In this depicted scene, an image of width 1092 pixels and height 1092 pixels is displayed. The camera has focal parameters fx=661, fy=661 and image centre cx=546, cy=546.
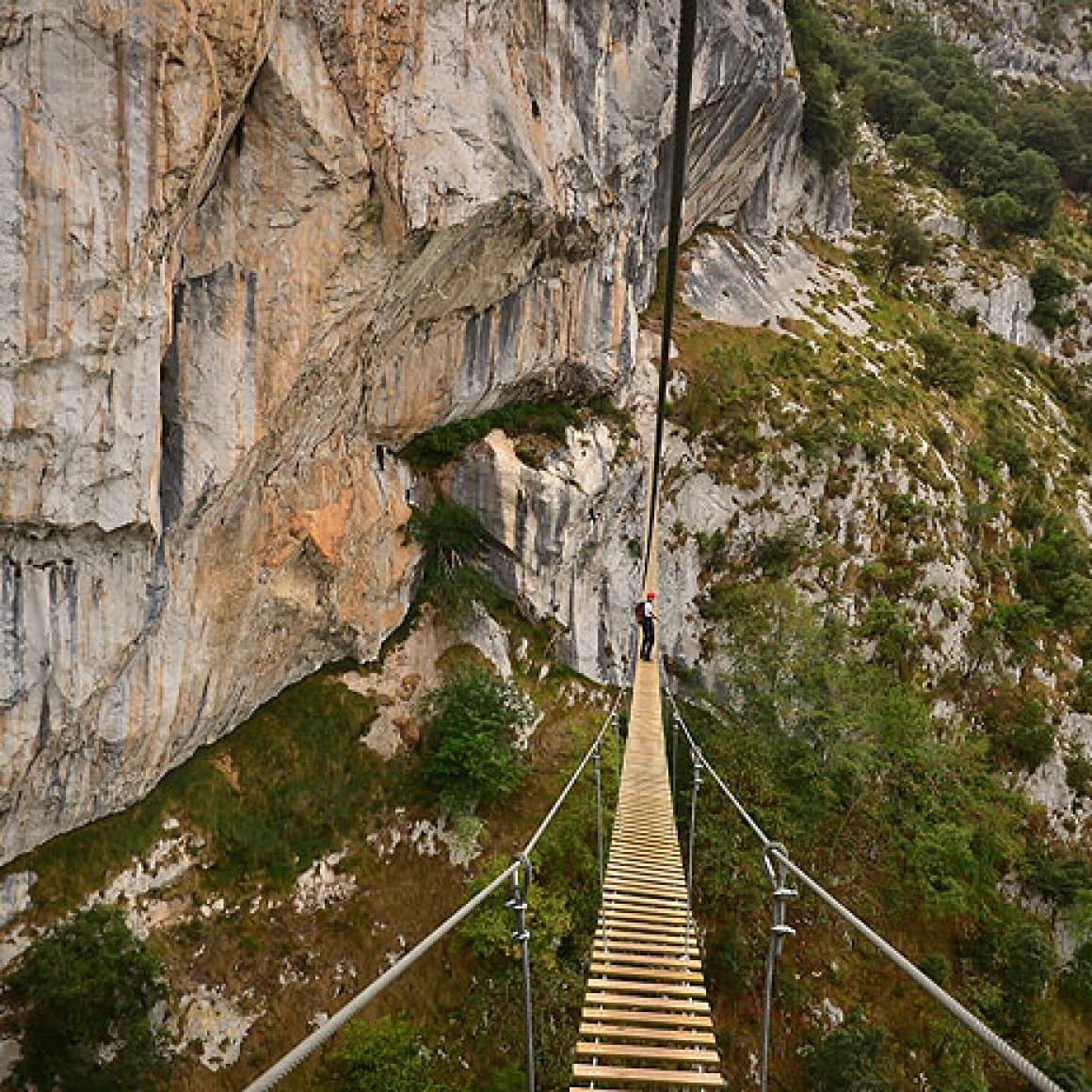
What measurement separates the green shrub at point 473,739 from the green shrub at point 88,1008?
538cm

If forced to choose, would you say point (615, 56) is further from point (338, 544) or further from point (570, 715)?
point (570, 715)

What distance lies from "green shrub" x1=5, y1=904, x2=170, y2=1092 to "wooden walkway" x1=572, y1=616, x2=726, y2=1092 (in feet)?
21.3

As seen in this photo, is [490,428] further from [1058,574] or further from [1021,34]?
[1021,34]

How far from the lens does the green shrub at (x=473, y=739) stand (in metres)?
13.0

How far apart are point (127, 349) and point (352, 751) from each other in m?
8.38

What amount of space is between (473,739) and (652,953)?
7689mm

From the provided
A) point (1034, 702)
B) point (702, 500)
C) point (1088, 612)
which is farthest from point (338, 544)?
point (1088, 612)

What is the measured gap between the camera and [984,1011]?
539 inches

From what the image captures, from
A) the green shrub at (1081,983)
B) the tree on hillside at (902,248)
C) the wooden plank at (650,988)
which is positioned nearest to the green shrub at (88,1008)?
the wooden plank at (650,988)

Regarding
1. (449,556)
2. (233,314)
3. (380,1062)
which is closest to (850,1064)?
(380,1062)

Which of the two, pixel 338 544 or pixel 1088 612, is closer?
pixel 338 544

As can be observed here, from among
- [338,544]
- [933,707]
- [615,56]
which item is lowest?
[933,707]

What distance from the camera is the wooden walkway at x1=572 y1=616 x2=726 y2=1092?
157 inches

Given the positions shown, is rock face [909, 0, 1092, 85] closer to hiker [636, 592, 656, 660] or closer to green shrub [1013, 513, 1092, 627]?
green shrub [1013, 513, 1092, 627]
